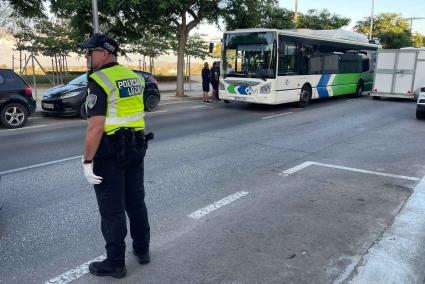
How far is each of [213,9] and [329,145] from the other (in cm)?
1156

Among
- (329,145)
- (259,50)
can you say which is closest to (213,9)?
(259,50)

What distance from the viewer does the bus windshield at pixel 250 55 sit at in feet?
46.4

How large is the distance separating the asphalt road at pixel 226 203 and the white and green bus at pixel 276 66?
13.4 ft

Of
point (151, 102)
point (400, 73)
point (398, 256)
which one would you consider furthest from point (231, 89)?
point (398, 256)

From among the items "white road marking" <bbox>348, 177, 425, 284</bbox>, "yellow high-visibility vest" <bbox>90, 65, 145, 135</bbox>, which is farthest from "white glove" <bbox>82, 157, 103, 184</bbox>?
"white road marking" <bbox>348, 177, 425, 284</bbox>

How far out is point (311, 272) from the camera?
3559 millimetres

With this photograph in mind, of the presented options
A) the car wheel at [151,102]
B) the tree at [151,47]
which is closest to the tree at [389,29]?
the tree at [151,47]

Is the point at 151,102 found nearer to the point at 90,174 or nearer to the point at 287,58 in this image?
the point at 287,58

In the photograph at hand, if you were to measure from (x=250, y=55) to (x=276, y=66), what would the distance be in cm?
110

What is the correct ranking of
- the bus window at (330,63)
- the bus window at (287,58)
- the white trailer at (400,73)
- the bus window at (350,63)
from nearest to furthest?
the bus window at (287,58), the bus window at (330,63), the white trailer at (400,73), the bus window at (350,63)

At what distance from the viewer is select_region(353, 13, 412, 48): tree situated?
49469 millimetres

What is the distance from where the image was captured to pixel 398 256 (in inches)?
151

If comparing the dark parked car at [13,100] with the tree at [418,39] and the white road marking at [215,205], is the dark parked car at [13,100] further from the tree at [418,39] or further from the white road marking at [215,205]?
the tree at [418,39]

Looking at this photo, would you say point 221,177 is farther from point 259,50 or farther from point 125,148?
point 259,50
